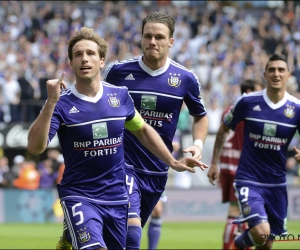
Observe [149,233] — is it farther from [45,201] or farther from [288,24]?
[288,24]

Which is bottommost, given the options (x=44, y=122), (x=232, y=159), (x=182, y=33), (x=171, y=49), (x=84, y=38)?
(x=232, y=159)

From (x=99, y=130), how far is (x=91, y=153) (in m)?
0.22

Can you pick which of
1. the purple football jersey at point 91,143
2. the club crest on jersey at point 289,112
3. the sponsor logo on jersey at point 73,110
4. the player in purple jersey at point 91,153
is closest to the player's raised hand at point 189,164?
the player in purple jersey at point 91,153

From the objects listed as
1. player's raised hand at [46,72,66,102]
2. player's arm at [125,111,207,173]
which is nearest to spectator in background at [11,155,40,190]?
player's arm at [125,111,207,173]

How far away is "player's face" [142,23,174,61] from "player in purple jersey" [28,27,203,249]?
4.02 ft

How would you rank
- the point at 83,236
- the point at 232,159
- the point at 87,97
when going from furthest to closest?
the point at 232,159 → the point at 87,97 → the point at 83,236

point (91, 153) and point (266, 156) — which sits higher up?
point (91, 153)

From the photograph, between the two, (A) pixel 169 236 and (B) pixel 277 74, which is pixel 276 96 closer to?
(B) pixel 277 74

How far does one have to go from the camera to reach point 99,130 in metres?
7.32

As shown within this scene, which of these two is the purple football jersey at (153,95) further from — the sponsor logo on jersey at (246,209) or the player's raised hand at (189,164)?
the sponsor logo on jersey at (246,209)

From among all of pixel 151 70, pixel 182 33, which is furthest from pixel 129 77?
pixel 182 33

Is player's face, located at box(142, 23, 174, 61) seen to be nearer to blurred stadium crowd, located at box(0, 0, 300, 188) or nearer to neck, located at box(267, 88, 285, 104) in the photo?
neck, located at box(267, 88, 285, 104)

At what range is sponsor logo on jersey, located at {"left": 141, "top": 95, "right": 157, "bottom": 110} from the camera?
892 centimetres

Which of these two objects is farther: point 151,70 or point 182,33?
point 182,33
